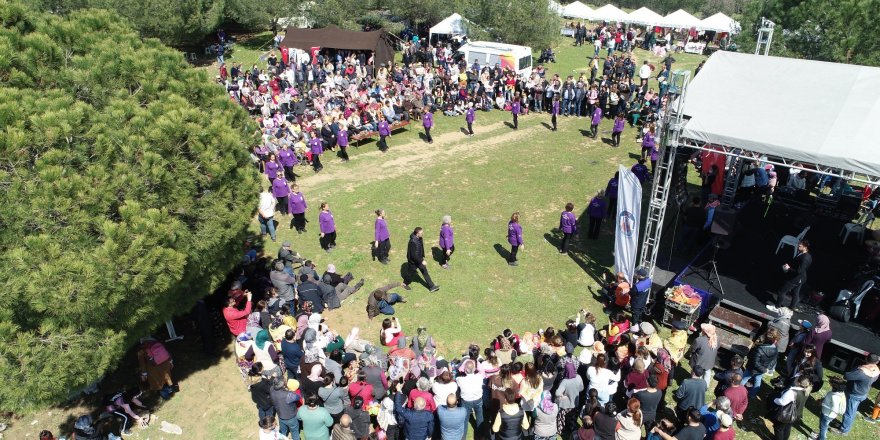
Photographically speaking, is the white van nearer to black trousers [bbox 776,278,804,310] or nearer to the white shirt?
the white shirt

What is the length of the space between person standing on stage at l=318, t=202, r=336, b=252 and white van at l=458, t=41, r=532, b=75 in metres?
17.2

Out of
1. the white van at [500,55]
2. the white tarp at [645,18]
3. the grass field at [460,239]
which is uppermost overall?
the white tarp at [645,18]

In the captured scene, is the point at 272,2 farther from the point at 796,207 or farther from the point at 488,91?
the point at 796,207

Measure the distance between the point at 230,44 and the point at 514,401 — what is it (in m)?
35.6

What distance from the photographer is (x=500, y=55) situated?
28.3m

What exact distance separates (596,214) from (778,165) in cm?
400

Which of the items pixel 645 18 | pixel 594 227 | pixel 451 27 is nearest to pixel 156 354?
pixel 594 227

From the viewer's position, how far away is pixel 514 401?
24.2ft

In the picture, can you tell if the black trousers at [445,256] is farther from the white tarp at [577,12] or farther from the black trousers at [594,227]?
the white tarp at [577,12]

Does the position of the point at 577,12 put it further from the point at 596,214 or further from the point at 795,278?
the point at 795,278

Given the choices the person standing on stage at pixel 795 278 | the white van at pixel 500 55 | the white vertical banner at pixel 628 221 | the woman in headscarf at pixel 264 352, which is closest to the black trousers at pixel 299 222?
the woman in headscarf at pixel 264 352

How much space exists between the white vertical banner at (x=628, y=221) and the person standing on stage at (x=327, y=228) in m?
6.55

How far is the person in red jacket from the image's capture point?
33.0ft

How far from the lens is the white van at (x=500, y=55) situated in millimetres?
28062
